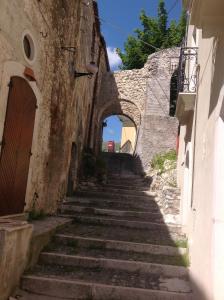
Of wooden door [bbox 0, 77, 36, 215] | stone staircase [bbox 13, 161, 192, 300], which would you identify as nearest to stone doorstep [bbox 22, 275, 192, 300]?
stone staircase [bbox 13, 161, 192, 300]

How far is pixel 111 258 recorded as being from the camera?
6324 mm

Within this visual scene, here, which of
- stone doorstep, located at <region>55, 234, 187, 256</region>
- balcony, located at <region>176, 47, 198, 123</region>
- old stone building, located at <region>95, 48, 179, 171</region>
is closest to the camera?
stone doorstep, located at <region>55, 234, 187, 256</region>

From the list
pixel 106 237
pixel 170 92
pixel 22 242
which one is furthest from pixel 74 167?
pixel 170 92

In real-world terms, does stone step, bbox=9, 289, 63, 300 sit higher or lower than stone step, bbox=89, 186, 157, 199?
lower

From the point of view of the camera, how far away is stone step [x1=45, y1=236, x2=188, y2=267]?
6.37m

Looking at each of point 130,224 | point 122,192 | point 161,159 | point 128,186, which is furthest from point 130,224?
point 161,159

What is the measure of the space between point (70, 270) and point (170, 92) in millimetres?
14695

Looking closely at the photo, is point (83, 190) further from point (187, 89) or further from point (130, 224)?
point (187, 89)

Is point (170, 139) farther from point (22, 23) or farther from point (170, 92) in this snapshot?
point (22, 23)

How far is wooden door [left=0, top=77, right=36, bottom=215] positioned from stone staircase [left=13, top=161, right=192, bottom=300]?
1.14m

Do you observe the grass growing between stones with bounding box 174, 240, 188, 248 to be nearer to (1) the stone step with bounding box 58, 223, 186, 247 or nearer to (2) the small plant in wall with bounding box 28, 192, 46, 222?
(1) the stone step with bounding box 58, 223, 186, 247

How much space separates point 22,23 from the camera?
5.93 metres

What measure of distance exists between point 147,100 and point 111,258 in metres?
12.7

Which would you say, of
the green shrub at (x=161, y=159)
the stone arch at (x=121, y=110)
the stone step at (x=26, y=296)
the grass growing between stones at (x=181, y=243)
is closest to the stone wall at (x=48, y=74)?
the stone step at (x=26, y=296)
